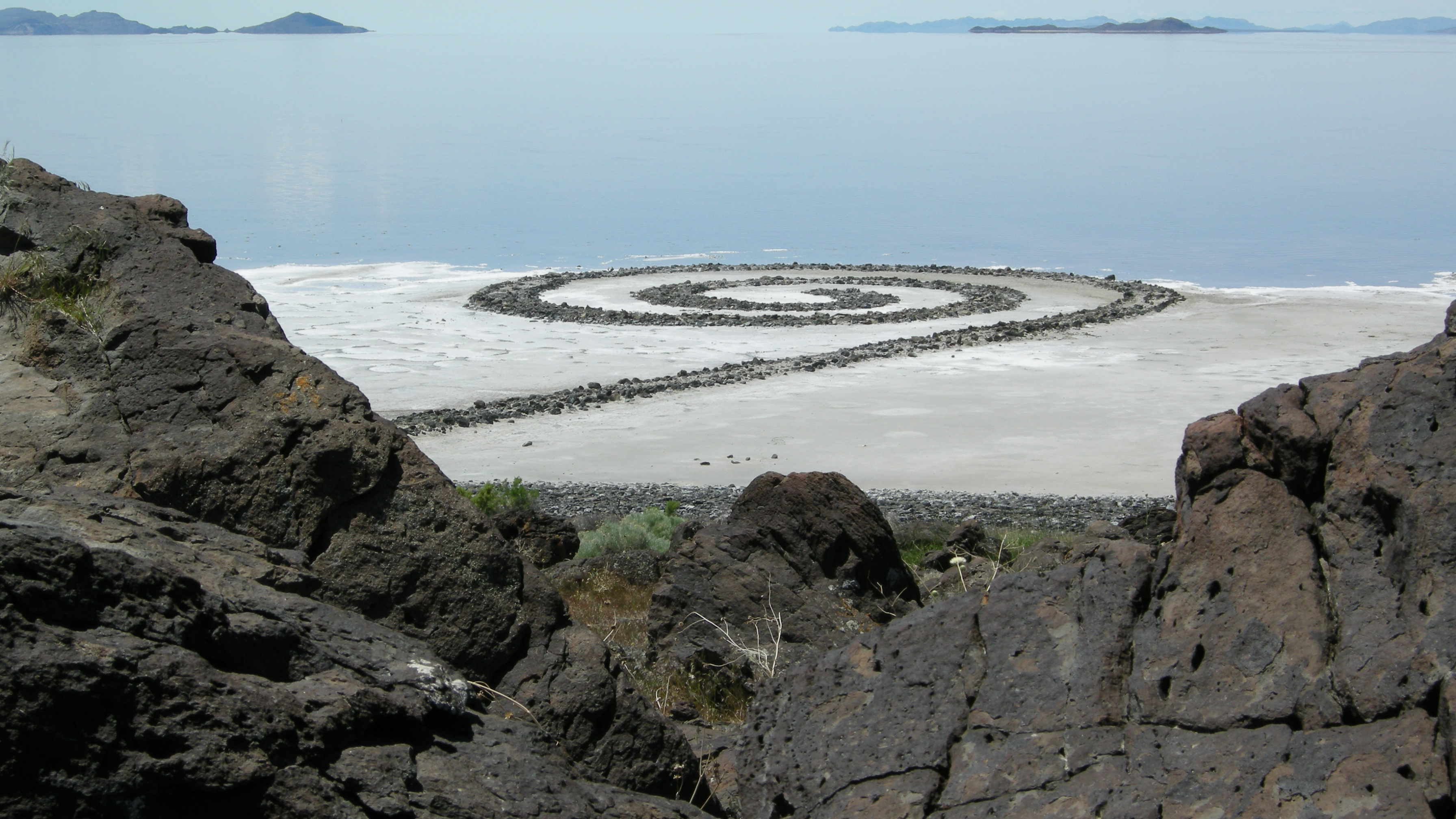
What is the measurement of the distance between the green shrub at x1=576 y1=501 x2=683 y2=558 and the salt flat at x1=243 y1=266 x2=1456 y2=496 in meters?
3.84

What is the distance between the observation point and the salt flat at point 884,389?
16.8 meters

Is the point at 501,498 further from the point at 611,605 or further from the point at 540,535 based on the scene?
the point at 611,605

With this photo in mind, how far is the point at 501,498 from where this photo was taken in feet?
41.4

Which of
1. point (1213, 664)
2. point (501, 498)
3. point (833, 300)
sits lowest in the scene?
point (501, 498)

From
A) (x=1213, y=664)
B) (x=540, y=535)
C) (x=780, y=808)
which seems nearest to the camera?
(x=1213, y=664)

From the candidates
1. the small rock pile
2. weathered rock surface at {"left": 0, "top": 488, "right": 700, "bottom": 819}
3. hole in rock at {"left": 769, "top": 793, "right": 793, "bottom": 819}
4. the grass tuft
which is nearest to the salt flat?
the small rock pile

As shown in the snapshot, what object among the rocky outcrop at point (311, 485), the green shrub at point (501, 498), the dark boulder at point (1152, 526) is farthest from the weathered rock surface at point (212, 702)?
Answer: the green shrub at point (501, 498)

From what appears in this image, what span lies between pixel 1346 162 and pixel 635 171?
3912 cm

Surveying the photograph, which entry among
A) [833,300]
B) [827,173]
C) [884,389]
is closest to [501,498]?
[884,389]

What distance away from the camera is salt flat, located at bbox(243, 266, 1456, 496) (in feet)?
55.2

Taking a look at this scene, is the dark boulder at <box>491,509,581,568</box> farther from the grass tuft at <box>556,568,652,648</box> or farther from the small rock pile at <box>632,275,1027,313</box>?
the small rock pile at <box>632,275,1027,313</box>

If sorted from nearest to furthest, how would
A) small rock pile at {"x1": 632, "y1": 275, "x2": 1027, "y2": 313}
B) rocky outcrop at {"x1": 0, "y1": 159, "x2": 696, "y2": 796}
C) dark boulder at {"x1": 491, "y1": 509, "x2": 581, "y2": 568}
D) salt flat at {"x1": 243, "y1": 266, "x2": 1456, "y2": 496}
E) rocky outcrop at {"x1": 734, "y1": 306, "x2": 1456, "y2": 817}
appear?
rocky outcrop at {"x1": 734, "y1": 306, "x2": 1456, "y2": 817} < rocky outcrop at {"x1": 0, "y1": 159, "x2": 696, "y2": 796} < dark boulder at {"x1": 491, "y1": 509, "x2": 581, "y2": 568} < salt flat at {"x1": 243, "y1": 266, "x2": 1456, "y2": 496} < small rock pile at {"x1": 632, "y1": 275, "x2": 1027, "y2": 313}

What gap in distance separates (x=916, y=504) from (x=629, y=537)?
4332 millimetres

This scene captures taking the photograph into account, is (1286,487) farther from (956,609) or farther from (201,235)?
(201,235)
